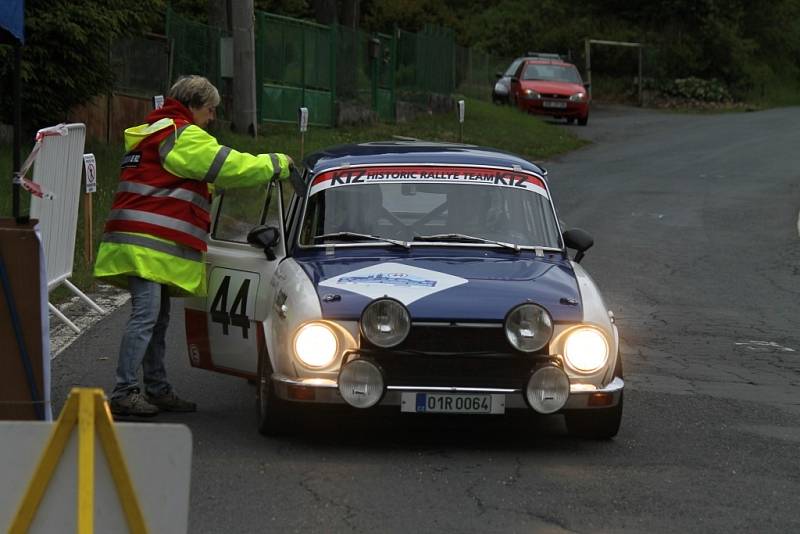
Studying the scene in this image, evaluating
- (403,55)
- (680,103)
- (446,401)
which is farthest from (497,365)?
(680,103)

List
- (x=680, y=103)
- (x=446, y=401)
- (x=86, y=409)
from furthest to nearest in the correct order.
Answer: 1. (x=680, y=103)
2. (x=446, y=401)
3. (x=86, y=409)

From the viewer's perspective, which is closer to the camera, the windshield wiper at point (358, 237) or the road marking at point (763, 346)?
the windshield wiper at point (358, 237)

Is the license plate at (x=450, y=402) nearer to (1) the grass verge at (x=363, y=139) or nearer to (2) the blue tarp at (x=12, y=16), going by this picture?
(2) the blue tarp at (x=12, y=16)

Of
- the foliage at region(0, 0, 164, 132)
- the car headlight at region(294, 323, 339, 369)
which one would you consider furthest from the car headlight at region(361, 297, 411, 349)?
the foliage at region(0, 0, 164, 132)

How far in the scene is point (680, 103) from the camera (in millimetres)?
54719

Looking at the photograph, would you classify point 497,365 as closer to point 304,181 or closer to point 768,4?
point 304,181

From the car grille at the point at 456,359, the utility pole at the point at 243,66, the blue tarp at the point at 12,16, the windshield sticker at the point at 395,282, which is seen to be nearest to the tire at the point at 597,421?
the car grille at the point at 456,359

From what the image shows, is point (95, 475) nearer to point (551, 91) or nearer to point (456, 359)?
point (456, 359)

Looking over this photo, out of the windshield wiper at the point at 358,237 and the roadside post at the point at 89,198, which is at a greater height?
the windshield wiper at the point at 358,237

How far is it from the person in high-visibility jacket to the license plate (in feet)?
4.88

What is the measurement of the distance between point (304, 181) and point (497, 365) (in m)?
2.17

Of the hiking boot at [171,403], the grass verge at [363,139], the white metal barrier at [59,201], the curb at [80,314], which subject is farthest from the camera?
the grass verge at [363,139]

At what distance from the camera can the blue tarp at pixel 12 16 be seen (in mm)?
7918

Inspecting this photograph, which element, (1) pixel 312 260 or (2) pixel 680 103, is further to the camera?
(2) pixel 680 103
